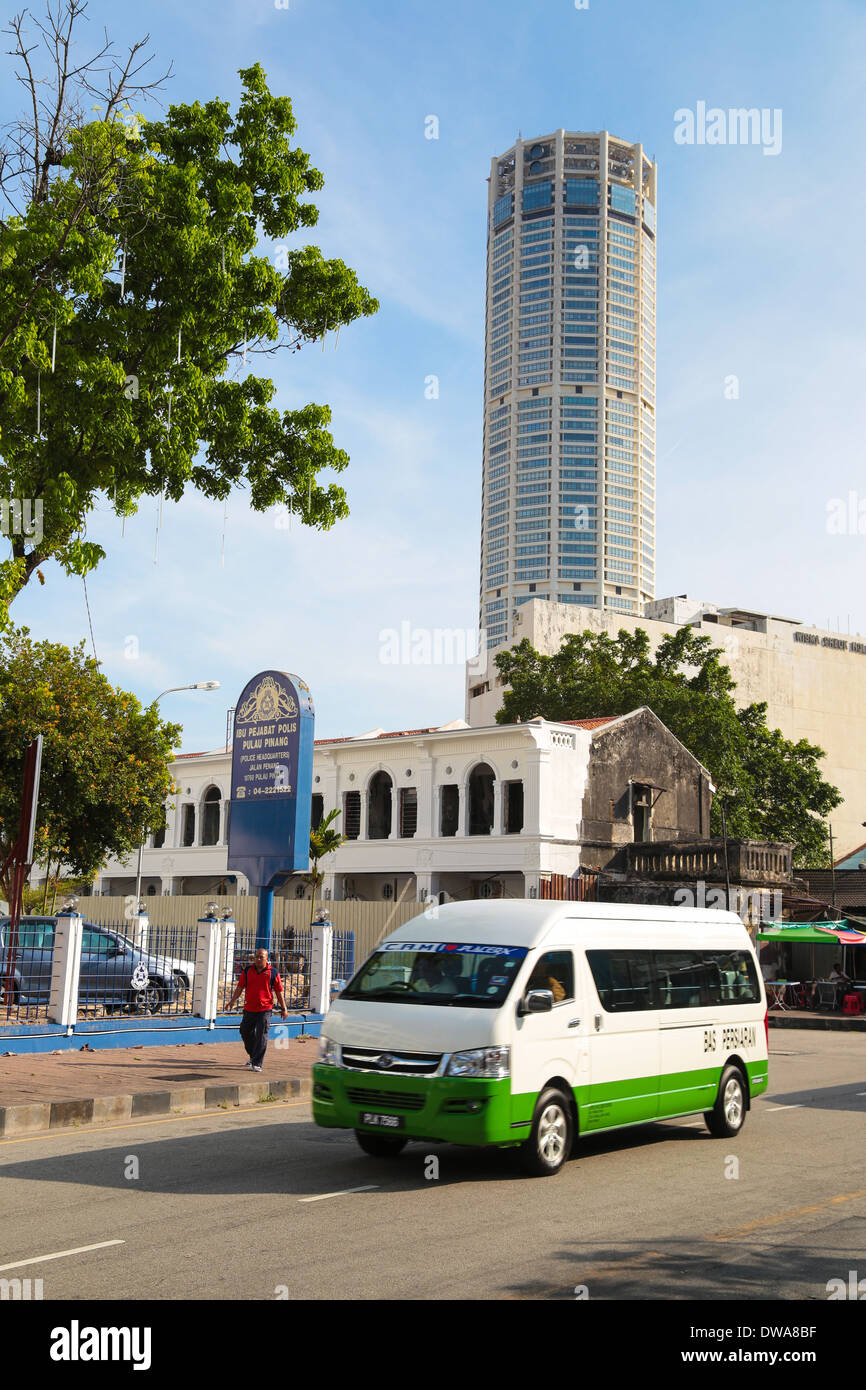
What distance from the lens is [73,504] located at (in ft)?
47.1

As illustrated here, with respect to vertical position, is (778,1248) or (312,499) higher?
(312,499)

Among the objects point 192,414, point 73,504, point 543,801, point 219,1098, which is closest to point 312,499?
point 192,414

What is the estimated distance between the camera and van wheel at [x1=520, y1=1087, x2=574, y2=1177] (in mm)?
8891

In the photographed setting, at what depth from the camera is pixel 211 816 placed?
4903 centimetres

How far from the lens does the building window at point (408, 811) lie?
142 feet

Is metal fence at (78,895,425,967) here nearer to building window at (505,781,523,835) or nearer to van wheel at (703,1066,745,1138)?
building window at (505,781,523,835)

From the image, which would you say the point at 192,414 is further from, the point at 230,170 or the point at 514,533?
the point at 514,533

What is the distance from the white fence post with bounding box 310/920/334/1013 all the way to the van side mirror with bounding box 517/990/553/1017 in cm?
1341

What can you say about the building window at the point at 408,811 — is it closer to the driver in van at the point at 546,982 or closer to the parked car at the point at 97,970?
the parked car at the point at 97,970

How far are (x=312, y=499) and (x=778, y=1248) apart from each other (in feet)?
41.0

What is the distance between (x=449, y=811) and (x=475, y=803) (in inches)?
39.1

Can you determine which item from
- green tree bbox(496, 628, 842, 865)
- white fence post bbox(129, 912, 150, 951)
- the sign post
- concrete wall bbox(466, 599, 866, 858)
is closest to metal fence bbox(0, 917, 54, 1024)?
white fence post bbox(129, 912, 150, 951)

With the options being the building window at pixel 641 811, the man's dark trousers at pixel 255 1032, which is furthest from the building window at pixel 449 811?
the man's dark trousers at pixel 255 1032

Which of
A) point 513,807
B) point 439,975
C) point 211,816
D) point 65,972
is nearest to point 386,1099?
point 439,975
